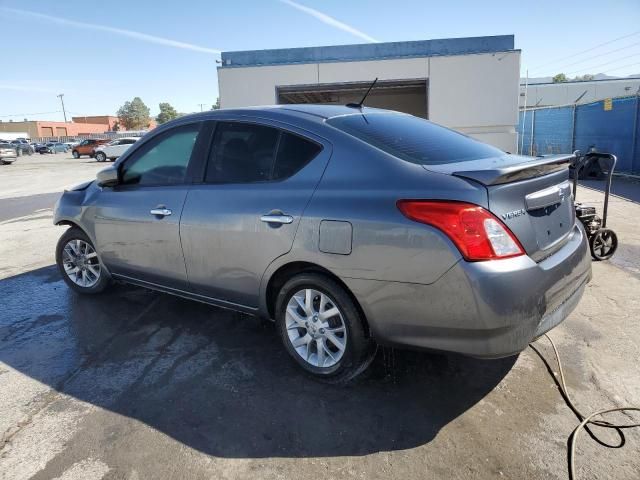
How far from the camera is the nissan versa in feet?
8.02

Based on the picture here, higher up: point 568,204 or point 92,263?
point 568,204

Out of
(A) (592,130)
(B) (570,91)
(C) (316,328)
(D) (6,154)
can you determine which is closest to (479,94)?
(A) (592,130)

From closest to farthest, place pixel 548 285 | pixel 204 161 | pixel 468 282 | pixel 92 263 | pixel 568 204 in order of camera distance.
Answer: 1. pixel 468 282
2. pixel 548 285
3. pixel 568 204
4. pixel 204 161
5. pixel 92 263

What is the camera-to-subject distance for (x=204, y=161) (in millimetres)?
3611

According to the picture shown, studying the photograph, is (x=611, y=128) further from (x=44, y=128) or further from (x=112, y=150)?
(x=44, y=128)

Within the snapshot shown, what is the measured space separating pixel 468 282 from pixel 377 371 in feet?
3.68

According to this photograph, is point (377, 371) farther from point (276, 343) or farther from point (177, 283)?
point (177, 283)

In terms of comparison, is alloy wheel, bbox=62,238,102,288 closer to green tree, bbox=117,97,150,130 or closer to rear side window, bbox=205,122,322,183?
rear side window, bbox=205,122,322,183

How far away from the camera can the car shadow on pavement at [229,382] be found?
103 inches

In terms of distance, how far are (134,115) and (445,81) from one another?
330ft

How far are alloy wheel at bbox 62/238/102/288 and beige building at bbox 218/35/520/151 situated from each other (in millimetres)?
11893

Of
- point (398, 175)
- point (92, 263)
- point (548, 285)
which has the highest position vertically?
point (398, 175)

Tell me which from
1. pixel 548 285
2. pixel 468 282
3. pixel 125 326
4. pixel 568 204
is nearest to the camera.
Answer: pixel 468 282

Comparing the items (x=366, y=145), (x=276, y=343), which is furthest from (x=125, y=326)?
(x=366, y=145)
